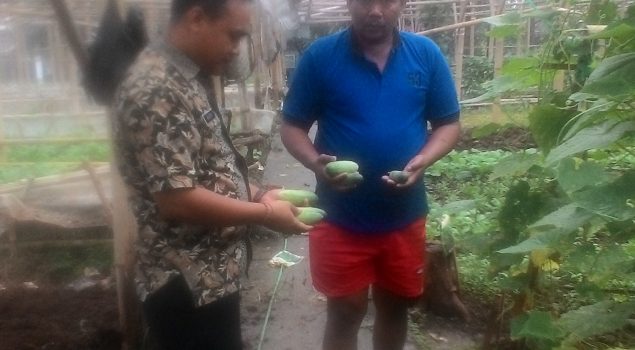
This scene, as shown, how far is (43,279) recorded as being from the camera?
3.22 m

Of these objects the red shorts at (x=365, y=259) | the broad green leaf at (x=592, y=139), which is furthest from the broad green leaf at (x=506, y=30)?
the broad green leaf at (x=592, y=139)

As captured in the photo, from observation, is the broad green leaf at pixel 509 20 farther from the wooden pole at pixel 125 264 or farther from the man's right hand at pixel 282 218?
the wooden pole at pixel 125 264

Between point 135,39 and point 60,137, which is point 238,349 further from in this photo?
point 60,137

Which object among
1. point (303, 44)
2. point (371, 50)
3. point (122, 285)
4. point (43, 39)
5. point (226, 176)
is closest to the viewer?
point (226, 176)

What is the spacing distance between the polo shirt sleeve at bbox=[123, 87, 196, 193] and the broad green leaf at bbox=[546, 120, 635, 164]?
3.06ft

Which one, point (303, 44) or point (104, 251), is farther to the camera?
point (303, 44)

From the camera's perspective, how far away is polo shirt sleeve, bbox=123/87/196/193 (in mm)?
1678

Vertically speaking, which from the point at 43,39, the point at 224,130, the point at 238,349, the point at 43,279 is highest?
the point at 43,39

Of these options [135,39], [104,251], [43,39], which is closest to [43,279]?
[104,251]

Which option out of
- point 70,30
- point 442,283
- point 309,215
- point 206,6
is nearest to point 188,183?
point 206,6

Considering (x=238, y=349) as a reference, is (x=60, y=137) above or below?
above

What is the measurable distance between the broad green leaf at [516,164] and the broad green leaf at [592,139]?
2.25 ft

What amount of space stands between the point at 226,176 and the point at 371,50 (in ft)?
3.04

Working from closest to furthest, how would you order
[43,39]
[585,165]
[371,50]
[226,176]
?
[226,176], [585,165], [43,39], [371,50]
